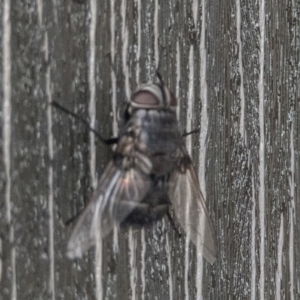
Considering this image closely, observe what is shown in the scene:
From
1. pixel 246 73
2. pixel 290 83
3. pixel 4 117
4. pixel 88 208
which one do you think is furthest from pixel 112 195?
pixel 290 83

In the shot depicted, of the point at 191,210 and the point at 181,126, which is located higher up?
the point at 181,126

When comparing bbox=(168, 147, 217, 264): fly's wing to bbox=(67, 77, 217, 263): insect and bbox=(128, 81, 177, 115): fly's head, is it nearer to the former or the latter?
bbox=(67, 77, 217, 263): insect

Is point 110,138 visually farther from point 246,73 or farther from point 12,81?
point 246,73

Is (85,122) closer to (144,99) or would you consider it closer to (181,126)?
(144,99)

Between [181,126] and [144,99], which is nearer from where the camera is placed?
[144,99]

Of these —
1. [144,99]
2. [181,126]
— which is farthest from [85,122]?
[181,126]
